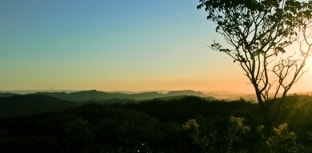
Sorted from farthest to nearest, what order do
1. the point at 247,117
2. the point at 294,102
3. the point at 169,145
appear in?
the point at 294,102 → the point at 247,117 → the point at 169,145

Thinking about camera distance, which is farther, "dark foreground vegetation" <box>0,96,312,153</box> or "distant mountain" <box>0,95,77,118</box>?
"distant mountain" <box>0,95,77,118</box>

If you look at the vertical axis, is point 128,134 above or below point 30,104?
below

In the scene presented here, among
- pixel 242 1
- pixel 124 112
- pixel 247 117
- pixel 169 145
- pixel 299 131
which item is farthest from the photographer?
pixel 124 112

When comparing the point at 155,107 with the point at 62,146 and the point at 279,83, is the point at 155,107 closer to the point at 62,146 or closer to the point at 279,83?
the point at 62,146

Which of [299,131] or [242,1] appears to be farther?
[299,131]

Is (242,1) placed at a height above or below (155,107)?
above

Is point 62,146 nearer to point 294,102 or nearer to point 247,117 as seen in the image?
point 247,117

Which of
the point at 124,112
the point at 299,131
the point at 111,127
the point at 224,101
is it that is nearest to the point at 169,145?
the point at 111,127

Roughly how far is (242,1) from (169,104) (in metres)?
25.3

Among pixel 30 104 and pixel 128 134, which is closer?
pixel 128 134

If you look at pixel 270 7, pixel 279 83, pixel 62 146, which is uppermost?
pixel 270 7

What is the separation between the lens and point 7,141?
2642 cm

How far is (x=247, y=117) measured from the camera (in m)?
33.0

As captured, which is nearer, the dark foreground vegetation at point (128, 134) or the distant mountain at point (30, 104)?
the dark foreground vegetation at point (128, 134)
